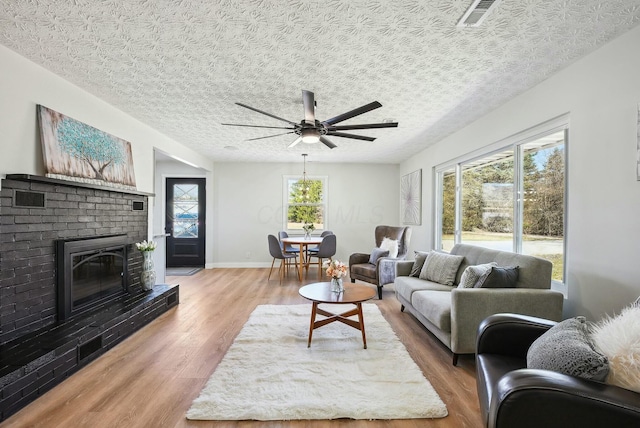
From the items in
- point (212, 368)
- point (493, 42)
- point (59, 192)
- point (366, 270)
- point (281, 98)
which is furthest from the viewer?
point (366, 270)

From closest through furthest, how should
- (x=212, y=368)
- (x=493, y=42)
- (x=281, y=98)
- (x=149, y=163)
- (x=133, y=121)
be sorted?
(x=493, y=42), (x=212, y=368), (x=281, y=98), (x=133, y=121), (x=149, y=163)

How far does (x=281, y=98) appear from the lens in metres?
3.16

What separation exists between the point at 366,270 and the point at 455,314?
7.66ft

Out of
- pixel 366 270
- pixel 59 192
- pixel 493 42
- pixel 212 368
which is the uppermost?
pixel 493 42

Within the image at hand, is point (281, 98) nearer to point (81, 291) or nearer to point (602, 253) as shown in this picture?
point (81, 291)

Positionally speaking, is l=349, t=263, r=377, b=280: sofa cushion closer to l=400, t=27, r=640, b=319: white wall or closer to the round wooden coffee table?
the round wooden coffee table

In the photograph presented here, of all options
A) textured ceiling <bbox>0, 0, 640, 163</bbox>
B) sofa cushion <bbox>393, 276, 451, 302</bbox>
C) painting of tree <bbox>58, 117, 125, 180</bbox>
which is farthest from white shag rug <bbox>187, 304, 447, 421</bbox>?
textured ceiling <bbox>0, 0, 640, 163</bbox>

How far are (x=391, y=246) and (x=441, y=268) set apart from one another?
1.64 m

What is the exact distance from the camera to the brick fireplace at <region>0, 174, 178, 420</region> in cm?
202

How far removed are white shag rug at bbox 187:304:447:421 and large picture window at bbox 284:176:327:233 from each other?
404cm

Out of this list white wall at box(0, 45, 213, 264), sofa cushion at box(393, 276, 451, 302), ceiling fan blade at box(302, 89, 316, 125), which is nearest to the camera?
white wall at box(0, 45, 213, 264)

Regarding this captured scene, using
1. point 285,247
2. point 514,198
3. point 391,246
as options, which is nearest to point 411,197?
point 391,246

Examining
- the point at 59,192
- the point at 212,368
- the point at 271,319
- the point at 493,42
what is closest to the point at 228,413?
the point at 212,368

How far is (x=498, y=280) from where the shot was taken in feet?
8.41
